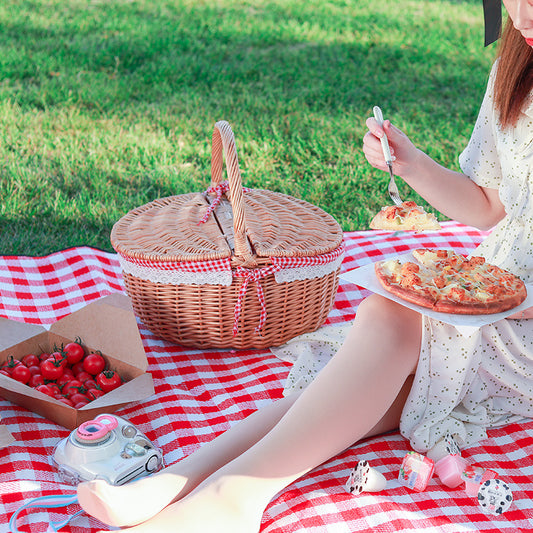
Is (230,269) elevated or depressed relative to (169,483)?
elevated

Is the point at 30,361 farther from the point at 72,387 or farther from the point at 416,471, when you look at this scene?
the point at 416,471

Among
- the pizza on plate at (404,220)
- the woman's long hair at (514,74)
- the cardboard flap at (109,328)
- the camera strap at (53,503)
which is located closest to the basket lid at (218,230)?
the cardboard flap at (109,328)

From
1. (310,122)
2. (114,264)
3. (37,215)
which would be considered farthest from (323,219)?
(310,122)

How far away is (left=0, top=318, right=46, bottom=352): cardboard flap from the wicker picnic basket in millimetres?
309

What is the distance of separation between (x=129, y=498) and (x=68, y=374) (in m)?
0.63

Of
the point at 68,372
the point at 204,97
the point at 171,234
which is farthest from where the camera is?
the point at 204,97

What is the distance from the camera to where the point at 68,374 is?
6.66 feet

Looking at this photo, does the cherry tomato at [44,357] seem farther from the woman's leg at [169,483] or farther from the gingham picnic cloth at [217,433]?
the woman's leg at [169,483]

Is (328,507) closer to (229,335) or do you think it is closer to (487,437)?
(487,437)

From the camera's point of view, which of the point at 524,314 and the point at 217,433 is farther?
the point at 217,433

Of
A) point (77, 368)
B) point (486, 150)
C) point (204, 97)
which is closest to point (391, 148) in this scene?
point (486, 150)

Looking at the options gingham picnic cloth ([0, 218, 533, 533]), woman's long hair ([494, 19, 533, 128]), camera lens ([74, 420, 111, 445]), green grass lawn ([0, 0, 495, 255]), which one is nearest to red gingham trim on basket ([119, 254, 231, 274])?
gingham picnic cloth ([0, 218, 533, 533])

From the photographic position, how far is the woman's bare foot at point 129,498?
1.44m

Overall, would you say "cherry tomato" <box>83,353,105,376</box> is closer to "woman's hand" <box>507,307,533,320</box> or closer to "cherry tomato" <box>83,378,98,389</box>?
"cherry tomato" <box>83,378,98,389</box>
